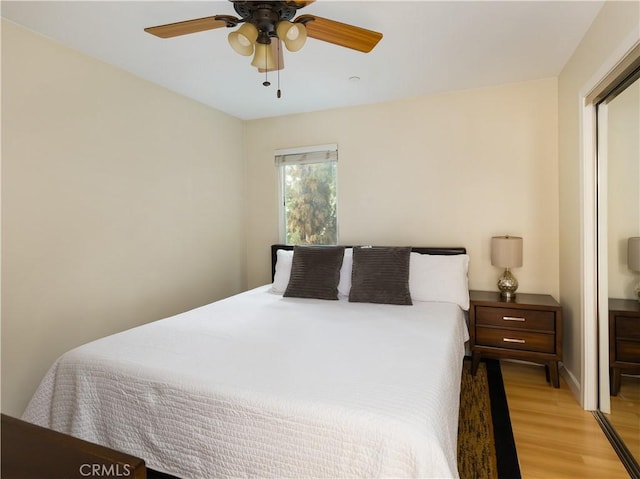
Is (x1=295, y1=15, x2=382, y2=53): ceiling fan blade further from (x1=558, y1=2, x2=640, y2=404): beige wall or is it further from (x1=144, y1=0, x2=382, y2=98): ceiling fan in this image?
(x1=558, y1=2, x2=640, y2=404): beige wall

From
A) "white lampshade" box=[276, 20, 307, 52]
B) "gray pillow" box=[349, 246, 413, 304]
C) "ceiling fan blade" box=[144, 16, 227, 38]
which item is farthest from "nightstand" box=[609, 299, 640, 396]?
"ceiling fan blade" box=[144, 16, 227, 38]

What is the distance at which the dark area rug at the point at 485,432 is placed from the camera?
5.83 feet

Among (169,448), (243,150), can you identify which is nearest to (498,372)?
(169,448)

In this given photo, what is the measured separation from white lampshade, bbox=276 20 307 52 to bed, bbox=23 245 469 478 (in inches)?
57.8

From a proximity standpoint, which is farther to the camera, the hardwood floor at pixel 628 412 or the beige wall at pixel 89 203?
the beige wall at pixel 89 203

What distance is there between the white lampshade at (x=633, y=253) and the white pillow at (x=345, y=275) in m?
1.78

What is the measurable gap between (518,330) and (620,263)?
91cm

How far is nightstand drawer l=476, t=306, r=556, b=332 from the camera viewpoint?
2.62 meters

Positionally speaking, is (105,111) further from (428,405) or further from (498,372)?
(498,372)

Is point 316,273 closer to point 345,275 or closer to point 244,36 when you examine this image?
point 345,275

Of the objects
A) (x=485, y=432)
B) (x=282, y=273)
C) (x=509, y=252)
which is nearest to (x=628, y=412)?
(x=485, y=432)

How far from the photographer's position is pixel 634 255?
1828 millimetres

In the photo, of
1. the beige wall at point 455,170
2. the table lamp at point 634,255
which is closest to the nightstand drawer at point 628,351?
the table lamp at point 634,255

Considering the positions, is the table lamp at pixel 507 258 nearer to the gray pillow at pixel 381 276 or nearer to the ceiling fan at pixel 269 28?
the gray pillow at pixel 381 276
